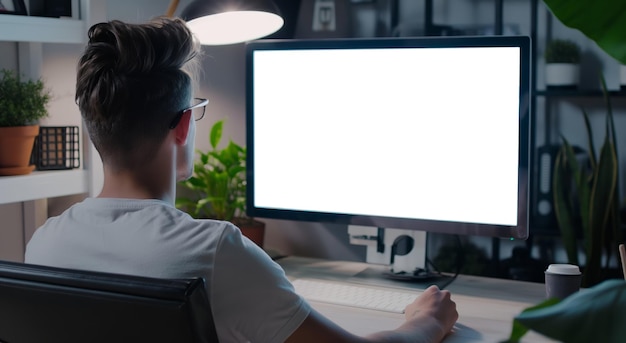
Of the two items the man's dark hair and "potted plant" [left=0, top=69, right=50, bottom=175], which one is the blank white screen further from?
the man's dark hair

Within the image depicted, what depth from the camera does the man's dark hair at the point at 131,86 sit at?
4.01 feet

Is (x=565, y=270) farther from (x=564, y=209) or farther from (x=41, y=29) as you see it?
(x=41, y=29)

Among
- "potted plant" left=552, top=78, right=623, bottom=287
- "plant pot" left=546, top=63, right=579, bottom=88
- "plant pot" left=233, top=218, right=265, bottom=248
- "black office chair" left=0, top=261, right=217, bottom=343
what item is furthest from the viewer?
"plant pot" left=546, top=63, right=579, bottom=88

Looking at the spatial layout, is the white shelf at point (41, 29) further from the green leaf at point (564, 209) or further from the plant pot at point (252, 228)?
the green leaf at point (564, 209)

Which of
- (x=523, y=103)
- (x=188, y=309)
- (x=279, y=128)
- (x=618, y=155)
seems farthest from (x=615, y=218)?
(x=188, y=309)

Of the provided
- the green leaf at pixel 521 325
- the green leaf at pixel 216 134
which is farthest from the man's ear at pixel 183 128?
the green leaf at pixel 521 325

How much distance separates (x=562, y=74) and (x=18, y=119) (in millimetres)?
1425

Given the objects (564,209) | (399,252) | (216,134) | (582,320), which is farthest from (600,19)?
(564,209)

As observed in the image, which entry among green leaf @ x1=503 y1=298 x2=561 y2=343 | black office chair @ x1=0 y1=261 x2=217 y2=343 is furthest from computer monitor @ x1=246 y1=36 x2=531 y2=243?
green leaf @ x1=503 y1=298 x2=561 y2=343

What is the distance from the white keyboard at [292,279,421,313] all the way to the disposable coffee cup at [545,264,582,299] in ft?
0.86

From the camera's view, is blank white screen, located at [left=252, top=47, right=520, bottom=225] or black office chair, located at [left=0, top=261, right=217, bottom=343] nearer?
black office chair, located at [left=0, top=261, right=217, bottom=343]

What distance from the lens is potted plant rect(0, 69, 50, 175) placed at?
1732mm

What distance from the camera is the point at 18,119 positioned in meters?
1.75

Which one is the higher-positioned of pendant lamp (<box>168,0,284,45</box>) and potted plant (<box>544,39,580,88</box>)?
pendant lamp (<box>168,0,284,45</box>)
